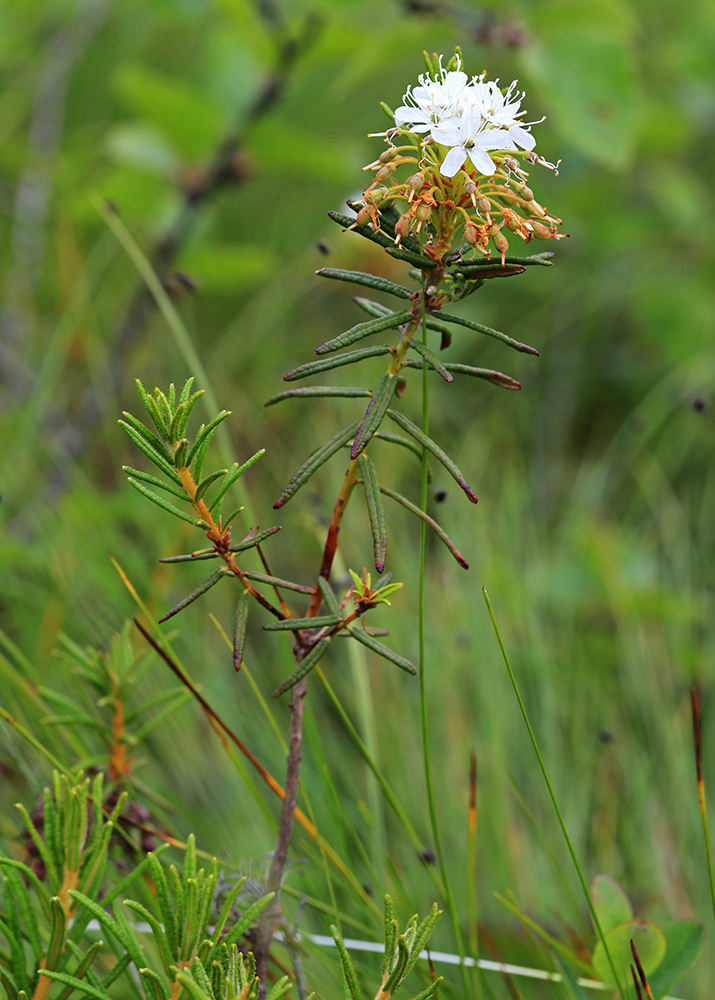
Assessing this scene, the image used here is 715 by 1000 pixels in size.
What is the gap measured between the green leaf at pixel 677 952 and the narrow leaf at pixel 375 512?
350 mm

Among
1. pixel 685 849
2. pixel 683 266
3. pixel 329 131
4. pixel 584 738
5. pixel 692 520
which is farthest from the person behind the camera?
pixel 329 131

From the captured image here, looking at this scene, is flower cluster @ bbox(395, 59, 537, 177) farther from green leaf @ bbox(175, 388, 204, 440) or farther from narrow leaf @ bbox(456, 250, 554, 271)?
green leaf @ bbox(175, 388, 204, 440)

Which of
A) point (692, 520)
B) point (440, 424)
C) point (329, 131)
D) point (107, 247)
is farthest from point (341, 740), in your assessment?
point (329, 131)

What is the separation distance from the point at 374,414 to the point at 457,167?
0.12m

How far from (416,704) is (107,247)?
3.62 ft

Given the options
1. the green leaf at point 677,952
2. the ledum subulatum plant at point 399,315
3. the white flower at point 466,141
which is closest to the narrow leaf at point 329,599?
the ledum subulatum plant at point 399,315

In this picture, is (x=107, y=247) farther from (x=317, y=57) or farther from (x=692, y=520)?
(x=692, y=520)

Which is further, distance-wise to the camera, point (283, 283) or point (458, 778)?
point (283, 283)

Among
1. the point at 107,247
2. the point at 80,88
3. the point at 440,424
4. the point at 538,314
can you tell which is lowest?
the point at 440,424

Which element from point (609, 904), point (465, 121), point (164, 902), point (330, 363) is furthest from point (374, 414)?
point (609, 904)

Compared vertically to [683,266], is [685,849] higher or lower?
lower

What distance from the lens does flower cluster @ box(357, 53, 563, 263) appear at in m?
0.36

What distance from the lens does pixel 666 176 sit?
5.33 feet

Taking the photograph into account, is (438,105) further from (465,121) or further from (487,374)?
(487,374)
